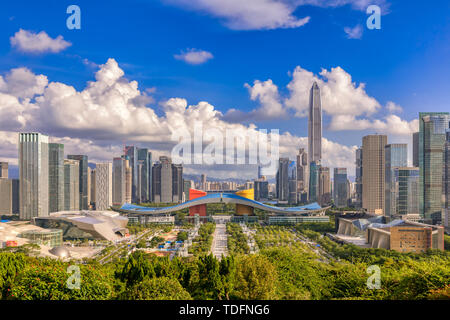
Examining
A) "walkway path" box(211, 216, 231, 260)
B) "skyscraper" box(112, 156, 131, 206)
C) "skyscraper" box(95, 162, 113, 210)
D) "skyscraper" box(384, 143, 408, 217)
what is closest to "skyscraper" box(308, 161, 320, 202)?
"skyscraper" box(384, 143, 408, 217)

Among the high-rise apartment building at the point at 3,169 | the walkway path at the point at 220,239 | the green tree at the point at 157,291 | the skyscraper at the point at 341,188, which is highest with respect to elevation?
the high-rise apartment building at the point at 3,169

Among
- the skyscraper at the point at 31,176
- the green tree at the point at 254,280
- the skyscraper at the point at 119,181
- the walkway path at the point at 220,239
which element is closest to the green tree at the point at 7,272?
the green tree at the point at 254,280

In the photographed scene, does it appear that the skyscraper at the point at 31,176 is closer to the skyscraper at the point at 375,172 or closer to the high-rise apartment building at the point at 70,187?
the high-rise apartment building at the point at 70,187

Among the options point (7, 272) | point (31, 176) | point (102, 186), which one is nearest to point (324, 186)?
point (102, 186)

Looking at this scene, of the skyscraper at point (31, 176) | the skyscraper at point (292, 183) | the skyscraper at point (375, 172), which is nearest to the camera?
the skyscraper at point (31, 176)

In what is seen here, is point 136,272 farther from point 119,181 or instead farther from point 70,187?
point 119,181

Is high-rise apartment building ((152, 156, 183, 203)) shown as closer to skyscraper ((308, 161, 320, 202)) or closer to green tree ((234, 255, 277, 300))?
skyscraper ((308, 161, 320, 202))

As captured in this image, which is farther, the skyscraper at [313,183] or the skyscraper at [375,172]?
the skyscraper at [313,183]
